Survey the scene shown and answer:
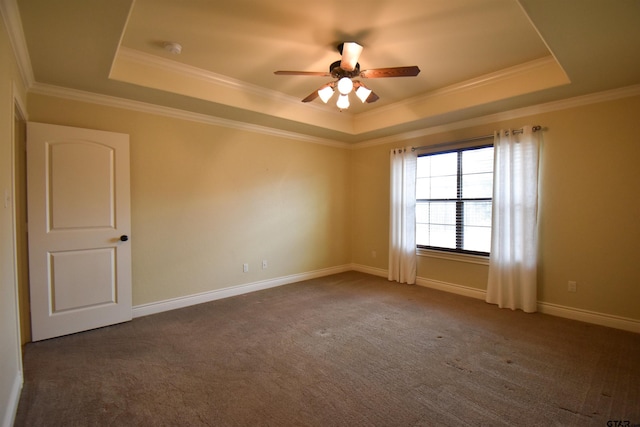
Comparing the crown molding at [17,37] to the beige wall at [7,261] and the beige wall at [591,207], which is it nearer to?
the beige wall at [7,261]

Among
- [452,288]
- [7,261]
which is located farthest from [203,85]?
[452,288]

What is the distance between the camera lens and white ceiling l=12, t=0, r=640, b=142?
6.73ft

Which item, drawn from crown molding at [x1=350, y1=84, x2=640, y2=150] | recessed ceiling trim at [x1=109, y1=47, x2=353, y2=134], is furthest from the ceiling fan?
crown molding at [x1=350, y1=84, x2=640, y2=150]

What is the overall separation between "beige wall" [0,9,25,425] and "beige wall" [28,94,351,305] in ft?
4.18

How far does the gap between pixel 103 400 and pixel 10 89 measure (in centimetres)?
223

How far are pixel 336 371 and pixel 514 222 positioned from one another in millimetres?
2905

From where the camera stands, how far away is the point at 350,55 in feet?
8.75

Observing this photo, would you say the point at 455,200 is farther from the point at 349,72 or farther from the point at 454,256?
the point at 349,72

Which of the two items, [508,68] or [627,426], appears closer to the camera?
[627,426]

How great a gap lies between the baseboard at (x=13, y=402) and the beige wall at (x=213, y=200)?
1406mm

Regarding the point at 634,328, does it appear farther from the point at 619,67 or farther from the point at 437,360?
the point at 619,67

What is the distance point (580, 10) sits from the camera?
1.87 metres

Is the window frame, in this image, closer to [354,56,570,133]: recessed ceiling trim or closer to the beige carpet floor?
[354,56,570,133]: recessed ceiling trim

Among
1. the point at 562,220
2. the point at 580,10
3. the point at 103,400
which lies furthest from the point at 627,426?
the point at 103,400
